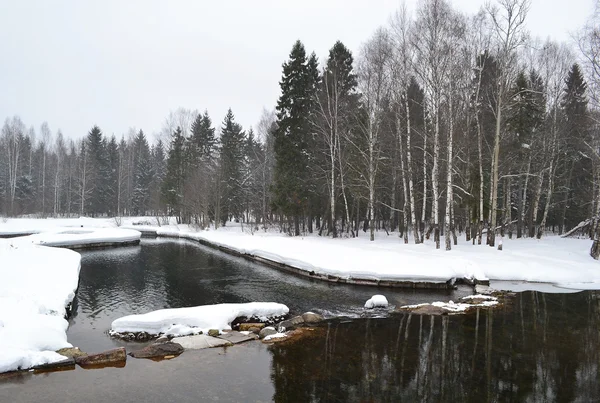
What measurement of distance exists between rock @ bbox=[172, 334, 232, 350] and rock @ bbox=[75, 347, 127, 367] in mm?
1341

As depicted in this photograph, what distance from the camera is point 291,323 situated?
11242 millimetres

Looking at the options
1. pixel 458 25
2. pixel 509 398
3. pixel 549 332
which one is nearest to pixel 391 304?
pixel 549 332

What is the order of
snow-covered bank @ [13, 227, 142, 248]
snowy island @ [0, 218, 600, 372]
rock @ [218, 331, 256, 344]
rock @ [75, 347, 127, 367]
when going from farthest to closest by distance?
snow-covered bank @ [13, 227, 142, 248], rock @ [218, 331, 256, 344], snowy island @ [0, 218, 600, 372], rock @ [75, 347, 127, 367]

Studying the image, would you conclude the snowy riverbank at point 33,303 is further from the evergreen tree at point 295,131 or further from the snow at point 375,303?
the evergreen tree at point 295,131

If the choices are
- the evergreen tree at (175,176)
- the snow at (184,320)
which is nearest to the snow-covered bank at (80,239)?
the evergreen tree at (175,176)

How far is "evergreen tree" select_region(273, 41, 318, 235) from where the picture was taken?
30703mm

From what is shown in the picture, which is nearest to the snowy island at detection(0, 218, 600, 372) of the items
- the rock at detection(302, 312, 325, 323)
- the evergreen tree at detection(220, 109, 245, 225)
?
the rock at detection(302, 312, 325, 323)

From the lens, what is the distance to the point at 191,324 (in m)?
10.6

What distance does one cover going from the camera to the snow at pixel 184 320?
33.8ft

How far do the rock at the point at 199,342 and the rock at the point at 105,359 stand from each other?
1.34 meters

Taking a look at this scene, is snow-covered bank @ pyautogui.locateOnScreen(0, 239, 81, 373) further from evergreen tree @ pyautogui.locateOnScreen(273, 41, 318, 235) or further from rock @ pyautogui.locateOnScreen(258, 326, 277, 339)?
evergreen tree @ pyautogui.locateOnScreen(273, 41, 318, 235)

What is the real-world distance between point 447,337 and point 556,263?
35.8 feet

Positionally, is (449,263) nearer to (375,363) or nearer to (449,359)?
(449,359)

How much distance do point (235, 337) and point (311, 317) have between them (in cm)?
255
